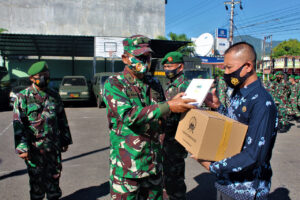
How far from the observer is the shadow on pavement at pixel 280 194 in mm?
3904

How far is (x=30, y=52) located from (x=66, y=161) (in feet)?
70.5

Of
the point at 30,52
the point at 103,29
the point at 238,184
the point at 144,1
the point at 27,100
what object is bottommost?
the point at 238,184

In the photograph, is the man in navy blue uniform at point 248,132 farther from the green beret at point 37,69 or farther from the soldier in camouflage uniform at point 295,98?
the soldier in camouflage uniform at point 295,98

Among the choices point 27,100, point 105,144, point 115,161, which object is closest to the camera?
point 115,161

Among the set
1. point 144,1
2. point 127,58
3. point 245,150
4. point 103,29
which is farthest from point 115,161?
point 144,1

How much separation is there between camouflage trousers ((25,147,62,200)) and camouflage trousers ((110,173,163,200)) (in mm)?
1454

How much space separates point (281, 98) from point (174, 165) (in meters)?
7.94

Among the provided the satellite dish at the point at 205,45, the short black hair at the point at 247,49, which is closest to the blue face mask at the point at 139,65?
the short black hair at the point at 247,49

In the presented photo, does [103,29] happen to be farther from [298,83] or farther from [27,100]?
[27,100]

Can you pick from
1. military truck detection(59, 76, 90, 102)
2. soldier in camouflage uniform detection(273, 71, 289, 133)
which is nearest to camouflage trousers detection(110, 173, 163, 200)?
soldier in camouflage uniform detection(273, 71, 289, 133)

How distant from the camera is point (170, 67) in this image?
3.68m

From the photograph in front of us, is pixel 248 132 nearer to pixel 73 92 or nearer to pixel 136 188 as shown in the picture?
pixel 136 188

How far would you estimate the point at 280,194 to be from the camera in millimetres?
4039

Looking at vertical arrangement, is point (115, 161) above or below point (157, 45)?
below
